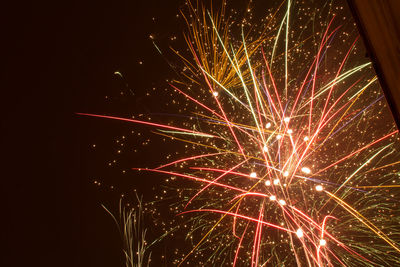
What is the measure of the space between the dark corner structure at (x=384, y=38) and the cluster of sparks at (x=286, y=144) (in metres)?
1.65

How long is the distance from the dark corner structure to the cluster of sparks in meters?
1.65

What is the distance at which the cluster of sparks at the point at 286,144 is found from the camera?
2090mm

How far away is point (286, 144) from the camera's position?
7.01 ft

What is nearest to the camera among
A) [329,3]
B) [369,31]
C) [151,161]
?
[369,31]

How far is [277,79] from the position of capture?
2.19 m

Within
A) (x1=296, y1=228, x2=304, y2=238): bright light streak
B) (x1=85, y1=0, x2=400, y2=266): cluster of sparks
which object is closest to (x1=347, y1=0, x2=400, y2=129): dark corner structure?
(x1=85, y1=0, x2=400, y2=266): cluster of sparks

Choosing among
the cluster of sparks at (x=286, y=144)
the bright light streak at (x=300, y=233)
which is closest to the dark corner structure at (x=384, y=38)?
the cluster of sparks at (x=286, y=144)

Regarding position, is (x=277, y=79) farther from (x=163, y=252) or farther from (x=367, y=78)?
(x=163, y=252)

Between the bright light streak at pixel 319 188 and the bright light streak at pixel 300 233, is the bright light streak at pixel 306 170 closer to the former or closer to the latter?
the bright light streak at pixel 319 188

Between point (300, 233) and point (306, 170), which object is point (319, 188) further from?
point (300, 233)

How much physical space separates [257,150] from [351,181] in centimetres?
57

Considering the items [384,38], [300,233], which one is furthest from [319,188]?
[384,38]

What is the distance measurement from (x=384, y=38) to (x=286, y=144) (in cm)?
171

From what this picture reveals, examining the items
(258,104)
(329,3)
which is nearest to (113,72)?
(258,104)
